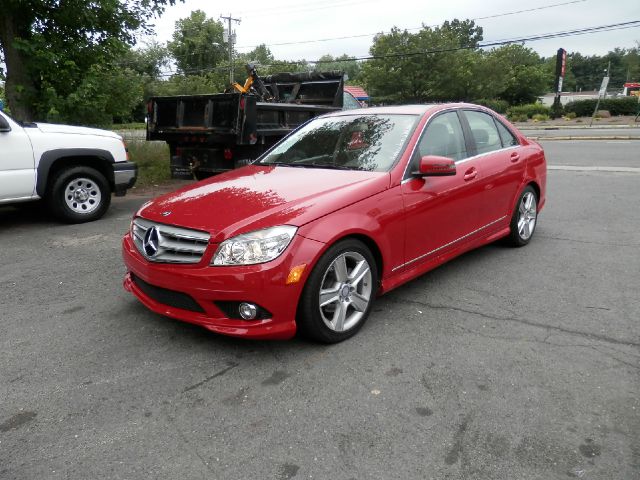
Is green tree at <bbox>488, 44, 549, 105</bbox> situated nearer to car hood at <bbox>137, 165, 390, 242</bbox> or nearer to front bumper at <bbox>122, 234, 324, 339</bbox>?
car hood at <bbox>137, 165, 390, 242</bbox>

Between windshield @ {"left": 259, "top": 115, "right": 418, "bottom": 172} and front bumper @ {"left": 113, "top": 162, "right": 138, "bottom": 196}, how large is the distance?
348cm

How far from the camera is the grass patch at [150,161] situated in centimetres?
1109

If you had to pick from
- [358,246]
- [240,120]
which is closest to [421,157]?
[358,246]

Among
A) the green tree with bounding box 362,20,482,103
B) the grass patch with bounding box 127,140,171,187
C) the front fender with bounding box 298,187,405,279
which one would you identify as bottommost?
the front fender with bounding box 298,187,405,279

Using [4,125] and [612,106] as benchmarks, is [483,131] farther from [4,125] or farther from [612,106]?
[612,106]

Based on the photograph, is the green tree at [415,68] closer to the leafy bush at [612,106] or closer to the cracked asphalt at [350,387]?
the leafy bush at [612,106]

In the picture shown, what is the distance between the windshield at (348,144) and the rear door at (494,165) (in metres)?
0.87

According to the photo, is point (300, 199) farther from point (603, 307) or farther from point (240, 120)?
point (240, 120)

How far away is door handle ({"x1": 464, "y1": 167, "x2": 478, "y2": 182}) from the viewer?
4.54 meters

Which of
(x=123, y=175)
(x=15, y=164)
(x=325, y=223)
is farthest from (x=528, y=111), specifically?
(x=325, y=223)

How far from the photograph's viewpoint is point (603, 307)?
13.3 ft

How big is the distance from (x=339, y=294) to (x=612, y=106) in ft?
158

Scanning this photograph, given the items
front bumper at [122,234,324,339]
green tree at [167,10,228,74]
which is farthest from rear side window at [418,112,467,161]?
green tree at [167,10,228,74]

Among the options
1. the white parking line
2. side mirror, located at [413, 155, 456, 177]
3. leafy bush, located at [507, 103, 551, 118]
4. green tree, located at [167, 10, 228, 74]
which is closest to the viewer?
side mirror, located at [413, 155, 456, 177]
